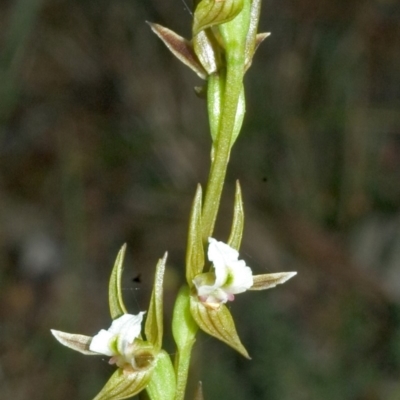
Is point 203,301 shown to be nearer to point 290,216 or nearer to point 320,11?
point 290,216

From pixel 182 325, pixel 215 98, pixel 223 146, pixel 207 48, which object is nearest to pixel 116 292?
pixel 182 325


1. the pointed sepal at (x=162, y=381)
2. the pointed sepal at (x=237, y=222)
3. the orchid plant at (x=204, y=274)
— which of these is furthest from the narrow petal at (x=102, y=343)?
the pointed sepal at (x=237, y=222)

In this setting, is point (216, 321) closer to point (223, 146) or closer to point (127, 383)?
point (127, 383)

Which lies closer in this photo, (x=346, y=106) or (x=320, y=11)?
(x=346, y=106)

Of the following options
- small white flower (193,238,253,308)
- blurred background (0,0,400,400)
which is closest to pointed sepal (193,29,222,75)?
small white flower (193,238,253,308)

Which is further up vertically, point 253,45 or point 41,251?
point 253,45

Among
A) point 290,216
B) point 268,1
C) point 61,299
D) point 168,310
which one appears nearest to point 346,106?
point 290,216

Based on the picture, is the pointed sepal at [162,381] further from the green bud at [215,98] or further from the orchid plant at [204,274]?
the green bud at [215,98]
